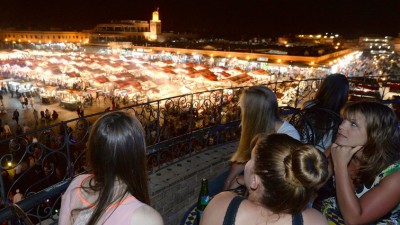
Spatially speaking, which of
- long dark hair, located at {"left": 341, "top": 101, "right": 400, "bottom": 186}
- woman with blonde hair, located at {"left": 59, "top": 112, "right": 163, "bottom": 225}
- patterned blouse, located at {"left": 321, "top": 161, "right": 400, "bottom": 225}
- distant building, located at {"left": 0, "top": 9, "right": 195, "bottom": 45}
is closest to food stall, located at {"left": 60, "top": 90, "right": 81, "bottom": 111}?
woman with blonde hair, located at {"left": 59, "top": 112, "right": 163, "bottom": 225}

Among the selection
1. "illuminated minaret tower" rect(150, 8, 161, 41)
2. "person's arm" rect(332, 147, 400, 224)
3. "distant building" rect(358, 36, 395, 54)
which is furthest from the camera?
"distant building" rect(358, 36, 395, 54)

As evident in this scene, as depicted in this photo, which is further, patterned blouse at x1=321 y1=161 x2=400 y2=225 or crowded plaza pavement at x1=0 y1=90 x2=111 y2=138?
crowded plaza pavement at x1=0 y1=90 x2=111 y2=138

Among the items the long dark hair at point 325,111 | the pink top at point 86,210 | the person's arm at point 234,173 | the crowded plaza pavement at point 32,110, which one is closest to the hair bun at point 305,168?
the pink top at point 86,210

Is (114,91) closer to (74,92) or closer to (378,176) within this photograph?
(74,92)

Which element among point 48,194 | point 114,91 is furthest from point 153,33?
point 48,194

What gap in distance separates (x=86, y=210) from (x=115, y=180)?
0.84 ft

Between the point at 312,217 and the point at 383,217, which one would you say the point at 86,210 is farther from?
the point at 383,217

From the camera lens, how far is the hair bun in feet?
4.66

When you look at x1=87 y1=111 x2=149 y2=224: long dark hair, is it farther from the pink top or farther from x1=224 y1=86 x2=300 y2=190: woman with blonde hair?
x1=224 y1=86 x2=300 y2=190: woman with blonde hair

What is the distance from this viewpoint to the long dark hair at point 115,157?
167 centimetres

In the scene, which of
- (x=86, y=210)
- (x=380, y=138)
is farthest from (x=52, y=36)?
(x=380, y=138)

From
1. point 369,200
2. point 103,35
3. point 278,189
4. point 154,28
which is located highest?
point 154,28

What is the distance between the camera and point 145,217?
1.59 m

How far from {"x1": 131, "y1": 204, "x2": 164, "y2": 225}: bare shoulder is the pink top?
0.08ft
